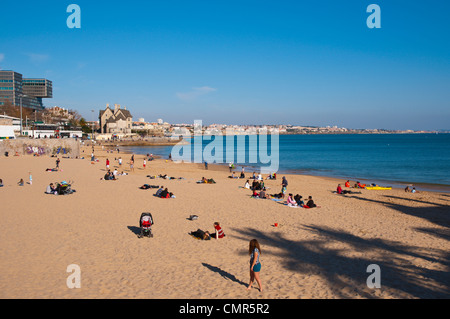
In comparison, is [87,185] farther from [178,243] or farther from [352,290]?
[352,290]

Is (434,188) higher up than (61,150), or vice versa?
(61,150)

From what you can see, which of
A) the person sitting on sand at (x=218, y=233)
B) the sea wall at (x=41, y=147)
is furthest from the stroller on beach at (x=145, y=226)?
the sea wall at (x=41, y=147)

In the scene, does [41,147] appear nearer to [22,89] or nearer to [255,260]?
[255,260]

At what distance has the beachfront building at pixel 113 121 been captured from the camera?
371 ft

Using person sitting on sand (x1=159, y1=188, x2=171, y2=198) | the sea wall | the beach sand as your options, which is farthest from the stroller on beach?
the sea wall

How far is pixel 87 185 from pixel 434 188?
28.0 m

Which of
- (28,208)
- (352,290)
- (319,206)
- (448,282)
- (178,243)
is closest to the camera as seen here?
(352,290)

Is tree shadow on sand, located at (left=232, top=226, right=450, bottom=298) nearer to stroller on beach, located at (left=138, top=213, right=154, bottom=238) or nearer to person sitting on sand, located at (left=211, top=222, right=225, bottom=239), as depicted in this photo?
person sitting on sand, located at (left=211, top=222, right=225, bottom=239)

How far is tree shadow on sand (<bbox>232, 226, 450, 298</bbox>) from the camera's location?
7195 millimetres

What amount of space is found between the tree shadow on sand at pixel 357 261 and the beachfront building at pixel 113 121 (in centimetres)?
11130

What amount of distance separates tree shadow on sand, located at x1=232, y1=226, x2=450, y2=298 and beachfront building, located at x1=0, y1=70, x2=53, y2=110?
5465 inches
